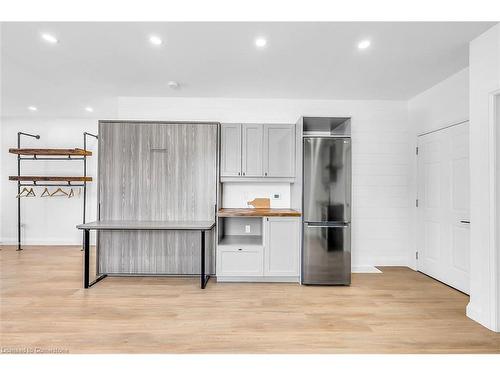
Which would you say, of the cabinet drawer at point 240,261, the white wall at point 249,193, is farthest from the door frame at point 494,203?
the white wall at point 249,193

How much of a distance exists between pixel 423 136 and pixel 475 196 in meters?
1.73

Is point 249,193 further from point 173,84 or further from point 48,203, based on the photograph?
point 48,203

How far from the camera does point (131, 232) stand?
3627 millimetres

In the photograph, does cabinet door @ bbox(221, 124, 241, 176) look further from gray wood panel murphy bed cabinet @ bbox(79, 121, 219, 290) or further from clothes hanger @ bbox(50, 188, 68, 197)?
clothes hanger @ bbox(50, 188, 68, 197)

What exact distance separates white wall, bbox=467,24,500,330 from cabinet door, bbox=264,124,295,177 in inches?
79.2

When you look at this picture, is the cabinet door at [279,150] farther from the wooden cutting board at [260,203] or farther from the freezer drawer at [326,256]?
the freezer drawer at [326,256]

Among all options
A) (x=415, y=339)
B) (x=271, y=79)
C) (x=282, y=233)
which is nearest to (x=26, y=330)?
(x=282, y=233)

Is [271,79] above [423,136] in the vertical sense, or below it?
above

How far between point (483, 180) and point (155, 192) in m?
3.72

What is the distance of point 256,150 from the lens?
12.4ft

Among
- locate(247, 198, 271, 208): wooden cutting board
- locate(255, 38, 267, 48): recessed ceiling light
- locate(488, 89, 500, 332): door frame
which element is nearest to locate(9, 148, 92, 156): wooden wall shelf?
locate(247, 198, 271, 208): wooden cutting board

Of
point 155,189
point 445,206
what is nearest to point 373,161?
point 445,206

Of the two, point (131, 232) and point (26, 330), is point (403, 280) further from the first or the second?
point (26, 330)

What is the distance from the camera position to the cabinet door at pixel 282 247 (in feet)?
11.2
